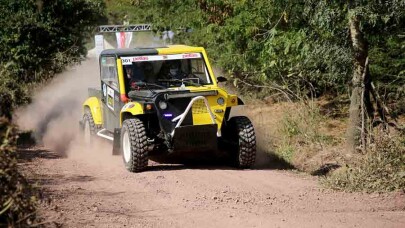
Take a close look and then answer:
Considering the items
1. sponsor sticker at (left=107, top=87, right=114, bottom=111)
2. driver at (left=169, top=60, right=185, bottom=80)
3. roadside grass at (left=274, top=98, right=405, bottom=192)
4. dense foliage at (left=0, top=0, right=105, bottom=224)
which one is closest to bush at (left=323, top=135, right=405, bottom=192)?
roadside grass at (left=274, top=98, right=405, bottom=192)

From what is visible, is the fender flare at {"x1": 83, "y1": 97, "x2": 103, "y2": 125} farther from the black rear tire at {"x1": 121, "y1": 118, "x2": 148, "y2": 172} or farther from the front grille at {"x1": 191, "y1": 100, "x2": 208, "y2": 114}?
the front grille at {"x1": 191, "y1": 100, "x2": 208, "y2": 114}

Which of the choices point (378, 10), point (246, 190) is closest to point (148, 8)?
point (378, 10)

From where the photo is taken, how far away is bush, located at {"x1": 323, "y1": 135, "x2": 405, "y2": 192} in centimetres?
929

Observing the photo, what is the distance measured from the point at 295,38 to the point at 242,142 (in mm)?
2594

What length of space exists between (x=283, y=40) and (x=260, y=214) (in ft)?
18.4

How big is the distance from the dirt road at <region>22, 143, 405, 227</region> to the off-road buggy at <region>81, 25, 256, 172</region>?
1.25ft

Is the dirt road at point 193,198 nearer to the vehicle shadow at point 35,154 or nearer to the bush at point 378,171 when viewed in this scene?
the vehicle shadow at point 35,154

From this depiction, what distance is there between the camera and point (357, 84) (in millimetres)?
11492

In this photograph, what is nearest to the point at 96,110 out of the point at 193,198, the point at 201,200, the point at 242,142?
the point at 242,142

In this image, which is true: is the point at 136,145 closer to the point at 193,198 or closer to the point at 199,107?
the point at 199,107

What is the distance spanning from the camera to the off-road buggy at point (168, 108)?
1059 cm

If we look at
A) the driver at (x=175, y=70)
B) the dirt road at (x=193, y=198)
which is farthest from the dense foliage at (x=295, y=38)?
the dirt road at (x=193, y=198)

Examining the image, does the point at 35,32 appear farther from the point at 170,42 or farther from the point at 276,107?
the point at 276,107

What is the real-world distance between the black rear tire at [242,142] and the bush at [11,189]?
618 cm
